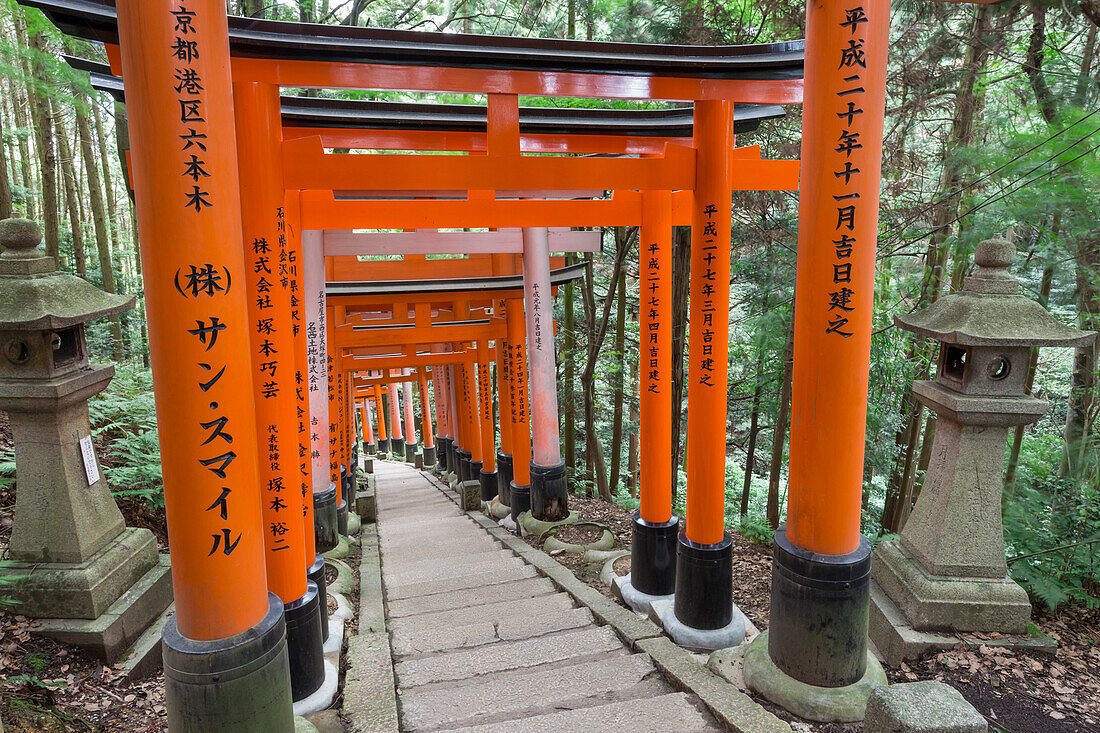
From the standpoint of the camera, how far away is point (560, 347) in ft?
A: 50.0

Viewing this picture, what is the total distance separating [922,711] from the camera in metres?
2.55

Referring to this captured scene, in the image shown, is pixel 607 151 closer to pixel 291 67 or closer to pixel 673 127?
pixel 673 127

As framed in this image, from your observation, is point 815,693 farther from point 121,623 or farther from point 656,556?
point 121,623

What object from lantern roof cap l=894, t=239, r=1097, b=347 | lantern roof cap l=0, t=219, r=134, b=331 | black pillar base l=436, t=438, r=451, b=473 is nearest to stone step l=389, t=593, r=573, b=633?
lantern roof cap l=0, t=219, r=134, b=331

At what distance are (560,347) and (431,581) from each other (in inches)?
350

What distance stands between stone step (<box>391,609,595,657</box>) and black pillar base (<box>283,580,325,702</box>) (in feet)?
2.90

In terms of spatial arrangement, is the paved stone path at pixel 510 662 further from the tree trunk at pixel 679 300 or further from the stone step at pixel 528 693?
the tree trunk at pixel 679 300

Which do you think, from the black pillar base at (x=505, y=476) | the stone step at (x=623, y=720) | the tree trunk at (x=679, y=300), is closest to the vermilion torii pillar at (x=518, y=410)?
the black pillar base at (x=505, y=476)

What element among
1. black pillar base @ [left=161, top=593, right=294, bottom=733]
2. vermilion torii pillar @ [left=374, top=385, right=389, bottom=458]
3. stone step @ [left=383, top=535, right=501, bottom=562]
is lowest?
vermilion torii pillar @ [left=374, top=385, right=389, bottom=458]

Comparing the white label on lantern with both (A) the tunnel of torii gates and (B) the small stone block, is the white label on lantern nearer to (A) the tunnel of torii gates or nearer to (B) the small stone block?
(A) the tunnel of torii gates

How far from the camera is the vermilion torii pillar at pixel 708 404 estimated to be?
14.8ft

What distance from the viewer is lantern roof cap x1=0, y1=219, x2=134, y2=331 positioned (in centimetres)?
388

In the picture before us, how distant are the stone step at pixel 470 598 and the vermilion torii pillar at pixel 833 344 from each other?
9.80ft

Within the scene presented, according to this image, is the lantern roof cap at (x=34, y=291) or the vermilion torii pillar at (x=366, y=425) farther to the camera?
the vermilion torii pillar at (x=366, y=425)
